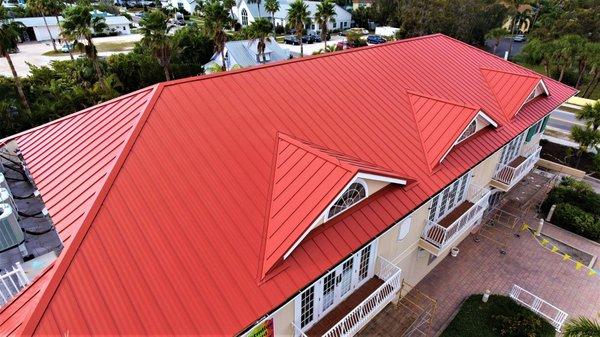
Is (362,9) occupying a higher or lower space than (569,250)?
higher

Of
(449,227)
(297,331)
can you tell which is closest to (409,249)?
(449,227)

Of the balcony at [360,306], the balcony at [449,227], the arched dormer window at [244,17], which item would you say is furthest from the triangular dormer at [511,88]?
the arched dormer window at [244,17]

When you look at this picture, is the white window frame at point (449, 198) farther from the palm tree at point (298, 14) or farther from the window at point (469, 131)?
the palm tree at point (298, 14)

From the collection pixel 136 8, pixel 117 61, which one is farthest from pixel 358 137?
pixel 136 8

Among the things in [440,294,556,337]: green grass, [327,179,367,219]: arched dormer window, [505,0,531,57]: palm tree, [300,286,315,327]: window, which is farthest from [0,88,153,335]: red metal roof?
[505,0,531,57]: palm tree

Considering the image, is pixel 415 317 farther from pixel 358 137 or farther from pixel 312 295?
pixel 358 137

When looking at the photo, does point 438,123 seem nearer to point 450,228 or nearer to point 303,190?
point 450,228
